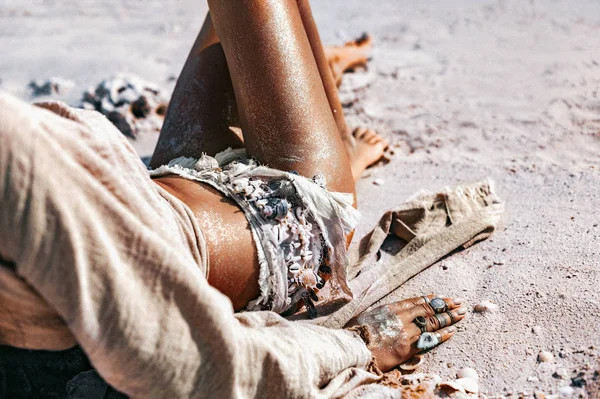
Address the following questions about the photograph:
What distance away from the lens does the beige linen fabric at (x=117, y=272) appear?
1.23m

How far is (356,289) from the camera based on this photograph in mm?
2254

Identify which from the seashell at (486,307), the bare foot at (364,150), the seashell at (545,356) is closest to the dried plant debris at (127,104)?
the bare foot at (364,150)

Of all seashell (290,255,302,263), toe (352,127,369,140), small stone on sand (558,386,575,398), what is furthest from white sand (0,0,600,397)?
seashell (290,255,302,263)

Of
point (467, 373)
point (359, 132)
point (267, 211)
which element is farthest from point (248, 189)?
point (359, 132)

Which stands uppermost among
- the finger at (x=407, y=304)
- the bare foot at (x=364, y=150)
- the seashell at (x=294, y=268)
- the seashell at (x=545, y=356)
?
the seashell at (x=294, y=268)

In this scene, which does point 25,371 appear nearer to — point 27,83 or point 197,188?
point 197,188

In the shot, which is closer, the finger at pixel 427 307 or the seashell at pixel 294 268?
the seashell at pixel 294 268

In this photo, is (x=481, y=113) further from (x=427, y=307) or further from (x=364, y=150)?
(x=427, y=307)

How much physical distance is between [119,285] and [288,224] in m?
0.71

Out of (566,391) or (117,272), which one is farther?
(566,391)

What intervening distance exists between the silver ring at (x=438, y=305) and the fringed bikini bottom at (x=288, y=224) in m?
0.30

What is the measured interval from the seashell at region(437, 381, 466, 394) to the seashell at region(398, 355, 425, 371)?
0.49ft

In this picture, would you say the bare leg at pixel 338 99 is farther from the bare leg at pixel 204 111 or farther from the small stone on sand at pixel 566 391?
the small stone on sand at pixel 566 391

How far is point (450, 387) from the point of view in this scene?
5.93 feet
